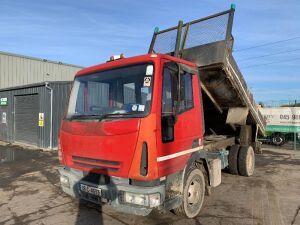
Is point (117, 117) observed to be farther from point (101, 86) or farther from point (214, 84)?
point (214, 84)

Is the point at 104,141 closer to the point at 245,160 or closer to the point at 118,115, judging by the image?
the point at 118,115

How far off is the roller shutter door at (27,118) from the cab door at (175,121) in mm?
11917

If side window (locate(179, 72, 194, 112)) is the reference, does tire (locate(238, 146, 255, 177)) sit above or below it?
below

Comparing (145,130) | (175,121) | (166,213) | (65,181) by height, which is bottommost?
(166,213)

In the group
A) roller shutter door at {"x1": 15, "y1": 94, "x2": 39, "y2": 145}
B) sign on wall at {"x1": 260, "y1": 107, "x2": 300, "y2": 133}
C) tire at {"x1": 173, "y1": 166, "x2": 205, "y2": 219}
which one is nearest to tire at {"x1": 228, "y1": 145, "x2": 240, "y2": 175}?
tire at {"x1": 173, "y1": 166, "x2": 205, "y2": 219}

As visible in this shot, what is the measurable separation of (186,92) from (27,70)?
23.8 meters

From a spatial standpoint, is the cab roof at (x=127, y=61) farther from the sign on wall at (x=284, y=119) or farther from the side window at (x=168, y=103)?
the sign on wall at (x=284, y=119)

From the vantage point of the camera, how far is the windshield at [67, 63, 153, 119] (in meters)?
4.59

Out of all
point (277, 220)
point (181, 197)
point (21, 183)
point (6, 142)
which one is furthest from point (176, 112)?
point (6, 142)

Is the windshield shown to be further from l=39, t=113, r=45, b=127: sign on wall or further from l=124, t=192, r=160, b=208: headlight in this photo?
l=39, t=113, r=45, b=127: sign on wall

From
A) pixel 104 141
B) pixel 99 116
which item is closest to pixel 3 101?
pixel 99 116

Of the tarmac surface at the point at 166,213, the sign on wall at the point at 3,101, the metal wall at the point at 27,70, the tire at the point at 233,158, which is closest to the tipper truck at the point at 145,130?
Answer: the tarmac surface at the point at 166,213

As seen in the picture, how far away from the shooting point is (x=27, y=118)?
16.4 metres

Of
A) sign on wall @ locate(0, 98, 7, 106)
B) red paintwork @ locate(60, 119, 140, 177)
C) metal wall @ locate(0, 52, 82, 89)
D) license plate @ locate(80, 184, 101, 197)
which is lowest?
license plate @ locate(80, 184, 101, 197)
